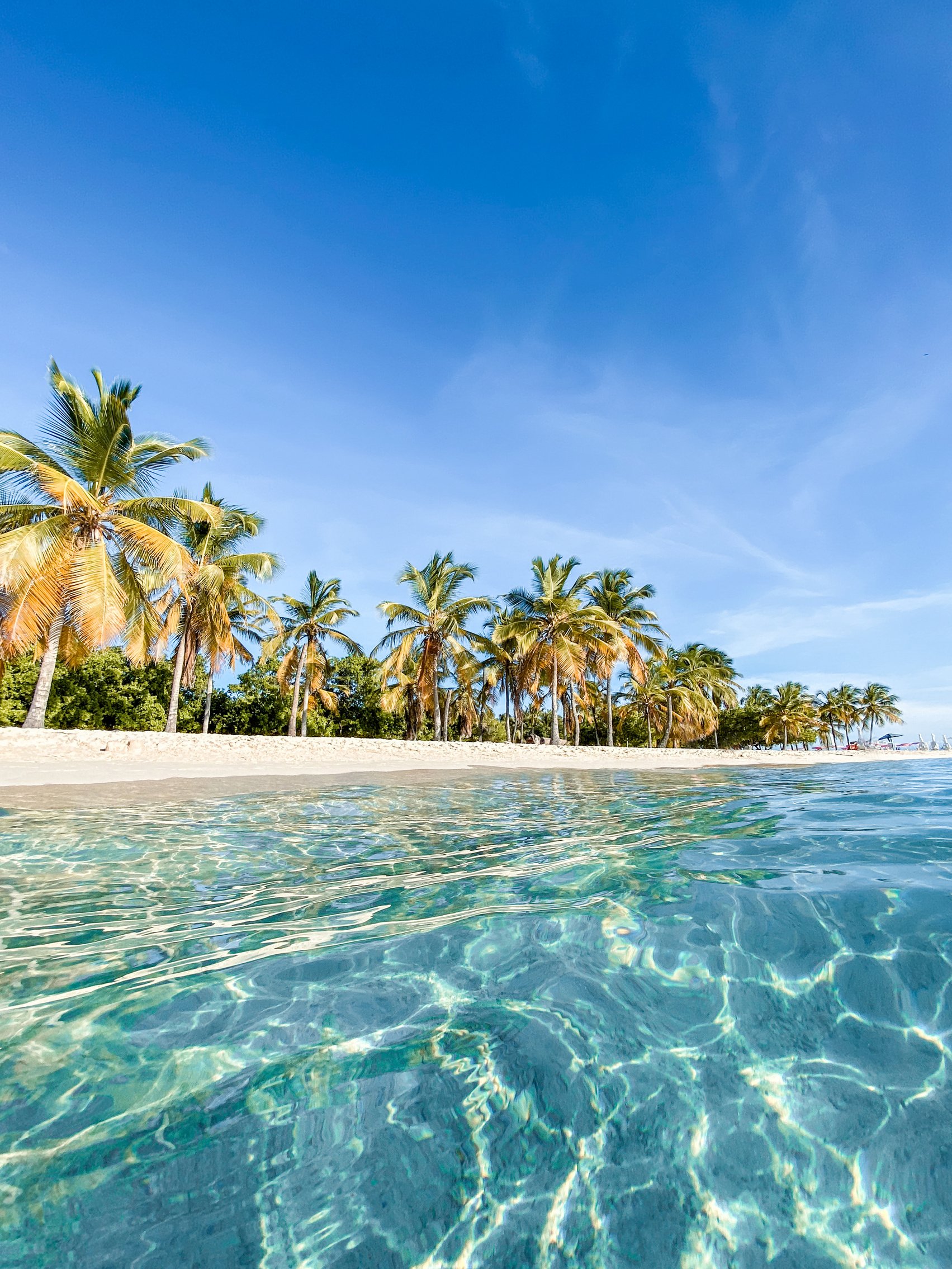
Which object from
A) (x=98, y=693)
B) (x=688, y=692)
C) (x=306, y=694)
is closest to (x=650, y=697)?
(x=688, y=692)

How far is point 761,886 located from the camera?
3.29 meters

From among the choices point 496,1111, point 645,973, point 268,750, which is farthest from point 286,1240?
point 268,750

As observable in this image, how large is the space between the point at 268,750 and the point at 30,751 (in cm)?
528

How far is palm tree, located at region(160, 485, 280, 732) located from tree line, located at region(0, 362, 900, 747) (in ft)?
0.26

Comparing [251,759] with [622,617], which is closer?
[251,759]

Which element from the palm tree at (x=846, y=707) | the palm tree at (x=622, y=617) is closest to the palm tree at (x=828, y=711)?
the palm tree at (x=846, y=707)

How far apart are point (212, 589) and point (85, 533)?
4258 mm

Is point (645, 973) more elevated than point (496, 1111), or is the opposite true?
point (645, 973)

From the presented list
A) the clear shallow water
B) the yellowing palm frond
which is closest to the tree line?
the yellowing palm frond

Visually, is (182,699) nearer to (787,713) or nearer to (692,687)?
(692,687)

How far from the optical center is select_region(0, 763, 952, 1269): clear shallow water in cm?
146

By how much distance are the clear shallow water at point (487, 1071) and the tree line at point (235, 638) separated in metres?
11.5

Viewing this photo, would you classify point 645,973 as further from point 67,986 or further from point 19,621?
point 19,621

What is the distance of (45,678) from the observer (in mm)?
13891
